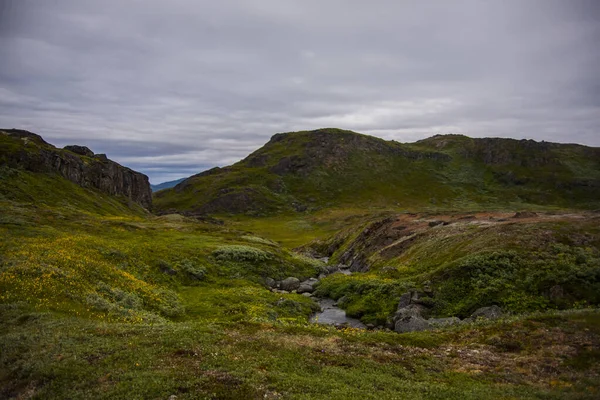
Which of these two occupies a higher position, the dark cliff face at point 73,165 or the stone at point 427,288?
the dark cliff face at point 73,165

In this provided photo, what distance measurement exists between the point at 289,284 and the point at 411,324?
82.9 ft

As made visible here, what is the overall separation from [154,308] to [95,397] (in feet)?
66.6

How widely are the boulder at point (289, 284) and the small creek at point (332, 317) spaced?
8410 millimetres

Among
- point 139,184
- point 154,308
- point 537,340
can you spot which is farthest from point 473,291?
point 139,184

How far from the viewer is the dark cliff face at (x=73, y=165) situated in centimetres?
11756

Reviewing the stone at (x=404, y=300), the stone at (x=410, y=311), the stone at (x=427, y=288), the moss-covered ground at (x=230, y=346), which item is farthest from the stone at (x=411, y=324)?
the stone at (x=427, y=288)

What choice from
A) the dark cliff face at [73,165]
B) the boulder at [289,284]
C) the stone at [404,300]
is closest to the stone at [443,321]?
the stone at [404,300]

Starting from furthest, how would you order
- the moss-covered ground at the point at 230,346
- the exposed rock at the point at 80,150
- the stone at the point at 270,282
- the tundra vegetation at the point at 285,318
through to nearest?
1. the exposed rock at the point at 80,150
2. the stone at the point at 270,282
3. the tundra vegetation at the point at 285,318
4. the moss-covered ground at the point at 230,346

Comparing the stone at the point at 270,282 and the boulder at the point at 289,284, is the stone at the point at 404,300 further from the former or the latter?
the stone at the point at 270,282

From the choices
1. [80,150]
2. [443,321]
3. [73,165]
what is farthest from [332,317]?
[80,150]

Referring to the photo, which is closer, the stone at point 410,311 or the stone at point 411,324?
the stone at point 411,324

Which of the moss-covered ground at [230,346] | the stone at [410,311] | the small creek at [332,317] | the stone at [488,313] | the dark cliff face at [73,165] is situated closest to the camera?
the moss-covered ground at [230,346]

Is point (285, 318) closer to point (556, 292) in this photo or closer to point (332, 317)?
point (332, 317)

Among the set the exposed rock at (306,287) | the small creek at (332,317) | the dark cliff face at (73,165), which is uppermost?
the dark cliff face at (73,165)
